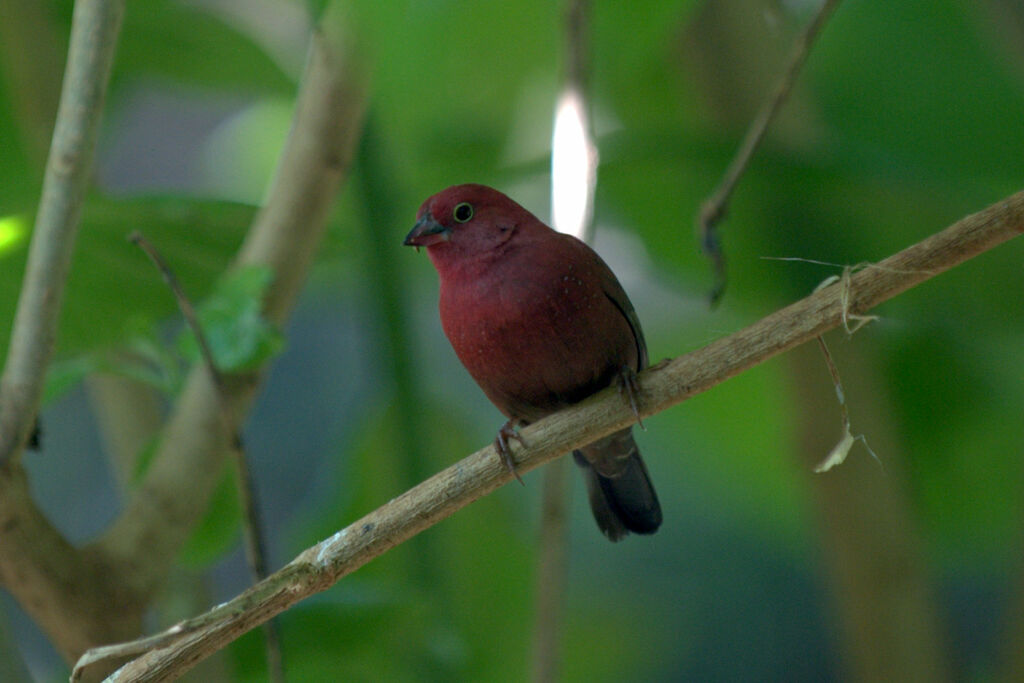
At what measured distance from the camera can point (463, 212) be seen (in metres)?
2.17

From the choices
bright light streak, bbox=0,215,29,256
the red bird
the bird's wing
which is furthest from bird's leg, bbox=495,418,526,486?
bright light streak, bbox=0,215,29,256

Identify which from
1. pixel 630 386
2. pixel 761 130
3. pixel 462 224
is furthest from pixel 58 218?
pixel 761 130

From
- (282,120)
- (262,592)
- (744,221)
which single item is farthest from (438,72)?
(282,120)

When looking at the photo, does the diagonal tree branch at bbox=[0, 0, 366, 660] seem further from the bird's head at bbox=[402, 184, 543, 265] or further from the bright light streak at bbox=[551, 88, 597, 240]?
the bright light streak at bbox=[551, 88, 597, 240]

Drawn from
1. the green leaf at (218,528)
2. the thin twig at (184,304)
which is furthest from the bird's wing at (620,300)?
the green leaf at (218,528)

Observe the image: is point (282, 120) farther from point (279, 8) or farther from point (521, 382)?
point (521, 382)

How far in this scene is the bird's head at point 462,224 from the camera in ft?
7.06

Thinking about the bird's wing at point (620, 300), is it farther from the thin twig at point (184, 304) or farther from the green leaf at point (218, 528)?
the green leaf at point (218, 528)

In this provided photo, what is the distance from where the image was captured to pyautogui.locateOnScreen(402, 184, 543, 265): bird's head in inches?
84.7

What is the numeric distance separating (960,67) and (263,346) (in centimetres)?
211

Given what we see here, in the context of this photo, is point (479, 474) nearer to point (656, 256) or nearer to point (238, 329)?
point (238, 329)

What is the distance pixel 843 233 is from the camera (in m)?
2.94

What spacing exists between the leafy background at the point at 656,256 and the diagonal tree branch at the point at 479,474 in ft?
2.27

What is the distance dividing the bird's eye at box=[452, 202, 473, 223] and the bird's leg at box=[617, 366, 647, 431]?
467 millimetres
